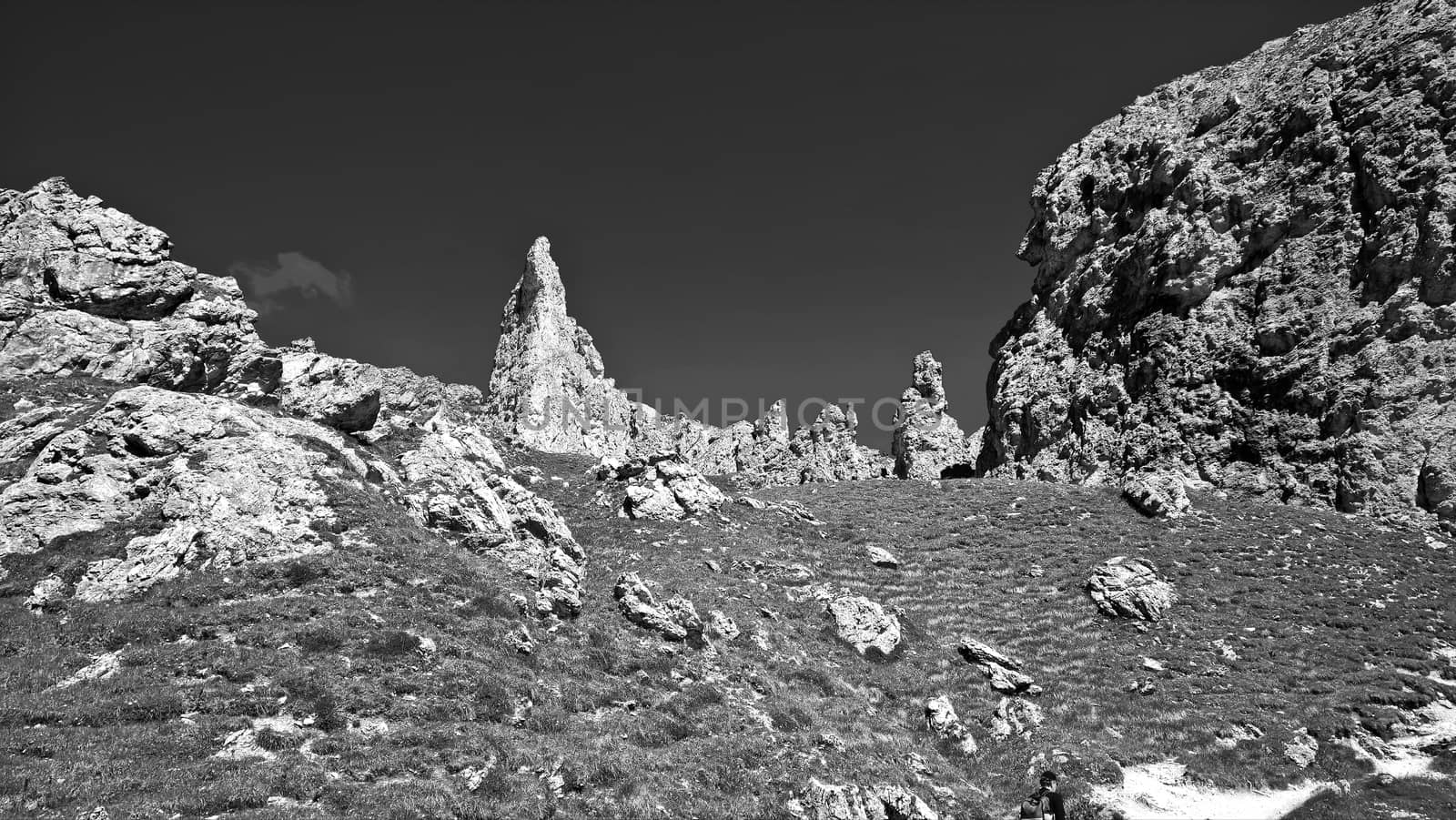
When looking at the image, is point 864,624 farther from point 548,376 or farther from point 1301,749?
point 548,376

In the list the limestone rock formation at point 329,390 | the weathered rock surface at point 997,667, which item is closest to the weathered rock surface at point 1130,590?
the weathered rock surface at point 997,667

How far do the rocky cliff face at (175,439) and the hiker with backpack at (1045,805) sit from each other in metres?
18.8

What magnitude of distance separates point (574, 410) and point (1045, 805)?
105371 mm

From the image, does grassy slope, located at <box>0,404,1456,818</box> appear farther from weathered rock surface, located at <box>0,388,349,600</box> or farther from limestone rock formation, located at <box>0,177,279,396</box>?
limestone rock formation, located at <box>0,177,279,396</box>

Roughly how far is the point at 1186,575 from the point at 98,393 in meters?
62.5

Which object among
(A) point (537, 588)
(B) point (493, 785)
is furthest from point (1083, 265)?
(B) point (493, 785)

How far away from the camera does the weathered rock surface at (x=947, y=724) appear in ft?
86.6

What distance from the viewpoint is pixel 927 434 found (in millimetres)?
93625

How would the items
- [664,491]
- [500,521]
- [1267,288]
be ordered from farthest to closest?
[1267,288], [664,491], [500,521]

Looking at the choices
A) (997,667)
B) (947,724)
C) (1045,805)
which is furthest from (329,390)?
(1045,805)

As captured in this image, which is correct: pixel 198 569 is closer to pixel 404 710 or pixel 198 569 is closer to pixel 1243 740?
pixel 404 710

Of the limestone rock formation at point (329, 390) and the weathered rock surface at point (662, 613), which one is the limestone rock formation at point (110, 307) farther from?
the weathered rock surface at point (662, 613)

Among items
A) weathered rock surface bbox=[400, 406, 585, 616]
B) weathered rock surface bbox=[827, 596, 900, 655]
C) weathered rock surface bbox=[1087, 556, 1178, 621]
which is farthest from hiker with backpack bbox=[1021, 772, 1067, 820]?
weathered rock surface bbox=[1087, 556, 1178, 621]

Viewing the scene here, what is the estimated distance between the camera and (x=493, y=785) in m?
17.6
